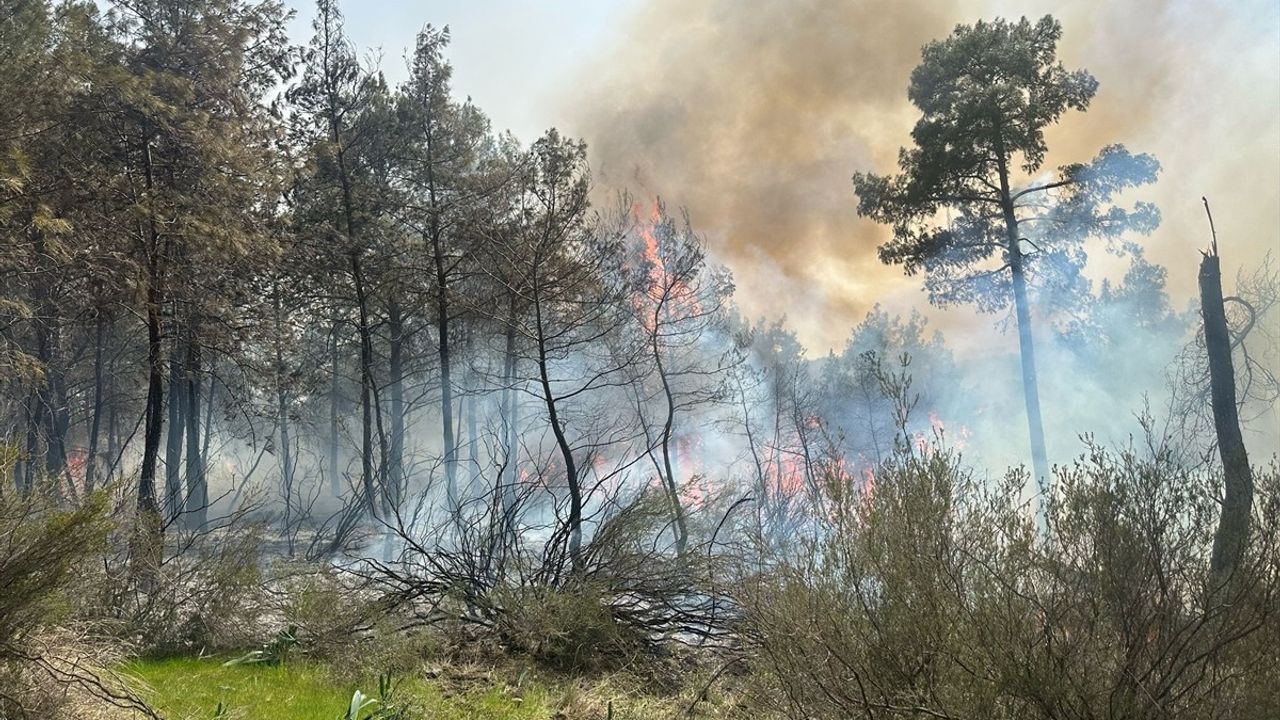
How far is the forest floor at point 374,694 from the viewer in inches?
212

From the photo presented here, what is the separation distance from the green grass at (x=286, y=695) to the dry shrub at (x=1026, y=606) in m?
2.73

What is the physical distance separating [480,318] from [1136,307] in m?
21.8

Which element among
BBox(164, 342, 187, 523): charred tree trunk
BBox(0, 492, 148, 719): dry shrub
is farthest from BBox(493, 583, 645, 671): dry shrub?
BBox(164, 342, 187, 523): charred tree trunk

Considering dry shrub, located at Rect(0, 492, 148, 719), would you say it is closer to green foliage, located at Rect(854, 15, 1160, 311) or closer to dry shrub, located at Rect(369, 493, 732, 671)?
dry shrub, located at Rect(369, 493, 732, 671)

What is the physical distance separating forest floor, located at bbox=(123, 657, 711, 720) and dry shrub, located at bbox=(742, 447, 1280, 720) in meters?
2.44

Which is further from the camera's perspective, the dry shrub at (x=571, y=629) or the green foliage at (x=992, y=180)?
the green foliage at (x=992, y=180)

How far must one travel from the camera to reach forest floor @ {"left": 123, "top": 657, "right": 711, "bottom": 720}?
17.7 feet

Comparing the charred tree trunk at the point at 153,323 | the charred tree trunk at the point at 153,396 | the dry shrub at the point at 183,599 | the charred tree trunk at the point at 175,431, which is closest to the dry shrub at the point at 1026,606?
the dry shrub at the point at 183,599

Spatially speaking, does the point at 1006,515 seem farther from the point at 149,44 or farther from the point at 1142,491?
the point at 149,44

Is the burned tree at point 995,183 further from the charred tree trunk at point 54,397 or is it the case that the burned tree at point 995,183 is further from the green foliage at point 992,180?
the charred tree trunk at point 54,397

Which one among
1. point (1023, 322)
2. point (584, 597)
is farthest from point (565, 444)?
point (1023, 322)

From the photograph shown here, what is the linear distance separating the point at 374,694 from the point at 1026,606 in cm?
502

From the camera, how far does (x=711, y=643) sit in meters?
7.68

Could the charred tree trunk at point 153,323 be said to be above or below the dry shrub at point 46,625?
above
